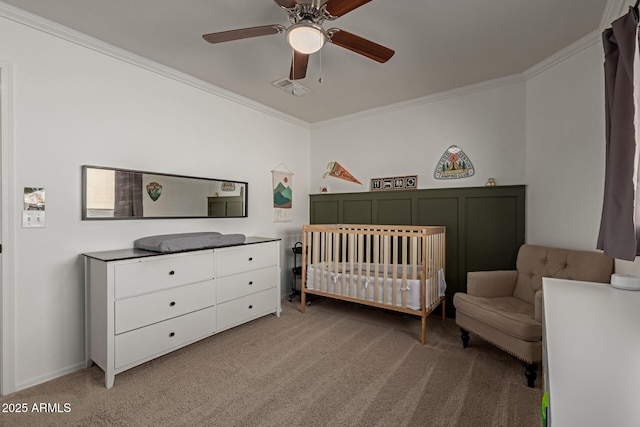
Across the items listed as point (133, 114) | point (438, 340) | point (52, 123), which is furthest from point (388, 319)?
point (52, 123)

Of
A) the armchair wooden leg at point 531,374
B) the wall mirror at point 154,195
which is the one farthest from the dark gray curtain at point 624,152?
the wall mirror at point 154,195

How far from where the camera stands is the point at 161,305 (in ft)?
7.78

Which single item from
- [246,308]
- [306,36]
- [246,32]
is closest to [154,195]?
[246,308]

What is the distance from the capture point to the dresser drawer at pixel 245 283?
2.85 metres

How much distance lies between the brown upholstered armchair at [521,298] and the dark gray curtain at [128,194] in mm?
2962

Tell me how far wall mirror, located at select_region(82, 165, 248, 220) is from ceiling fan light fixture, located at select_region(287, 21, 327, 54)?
1.87 metres

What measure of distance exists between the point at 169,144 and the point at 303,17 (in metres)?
1.90

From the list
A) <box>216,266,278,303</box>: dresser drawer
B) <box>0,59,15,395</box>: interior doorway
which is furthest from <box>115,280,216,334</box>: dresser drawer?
<box>0,59,15,395</box>: interior doorway

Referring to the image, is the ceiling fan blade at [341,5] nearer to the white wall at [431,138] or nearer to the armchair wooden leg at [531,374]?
the white wall at [431,138]

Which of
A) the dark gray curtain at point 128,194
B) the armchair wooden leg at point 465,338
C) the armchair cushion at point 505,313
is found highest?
the dark gray curtain at point 128,194

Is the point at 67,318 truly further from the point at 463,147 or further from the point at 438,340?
the point at 463,147

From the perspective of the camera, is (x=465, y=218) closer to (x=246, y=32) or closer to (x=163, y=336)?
(x=246, y=32)

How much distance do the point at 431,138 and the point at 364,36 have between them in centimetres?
167

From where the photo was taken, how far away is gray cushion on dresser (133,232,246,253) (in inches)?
94.5
